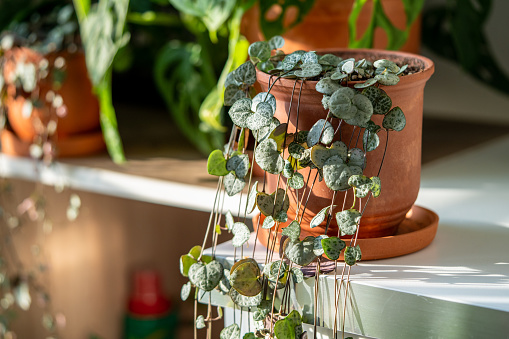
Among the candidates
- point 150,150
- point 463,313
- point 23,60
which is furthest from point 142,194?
point 463,313

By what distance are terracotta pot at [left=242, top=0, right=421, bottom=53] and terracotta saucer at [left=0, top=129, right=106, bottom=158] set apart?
369mm

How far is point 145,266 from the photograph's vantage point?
1418mm

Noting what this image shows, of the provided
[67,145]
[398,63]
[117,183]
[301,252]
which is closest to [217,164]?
[301,252]

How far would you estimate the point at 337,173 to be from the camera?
0.53 metres

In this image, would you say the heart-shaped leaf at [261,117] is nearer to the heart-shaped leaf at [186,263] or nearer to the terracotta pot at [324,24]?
the heart-shaped leaf at [186,263]

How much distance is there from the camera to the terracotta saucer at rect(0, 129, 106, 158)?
3.68 feet

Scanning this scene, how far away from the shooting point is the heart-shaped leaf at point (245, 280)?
554 millimetres

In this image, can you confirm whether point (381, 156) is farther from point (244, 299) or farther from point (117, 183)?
point (117, 183)

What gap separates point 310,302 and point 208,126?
1.72 feet

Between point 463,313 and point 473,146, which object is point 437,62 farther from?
point 463,313

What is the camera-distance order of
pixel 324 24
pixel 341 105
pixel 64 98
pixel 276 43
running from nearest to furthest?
pixel 341 105, pixel 276 43, pixel 324 24, pixel 64 98

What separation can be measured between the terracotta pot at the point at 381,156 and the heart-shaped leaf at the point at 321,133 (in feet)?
0.10

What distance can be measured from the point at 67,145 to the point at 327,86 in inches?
27.5

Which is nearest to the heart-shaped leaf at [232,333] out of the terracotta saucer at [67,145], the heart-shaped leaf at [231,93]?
the heart-shaped leaf at [231,93]
